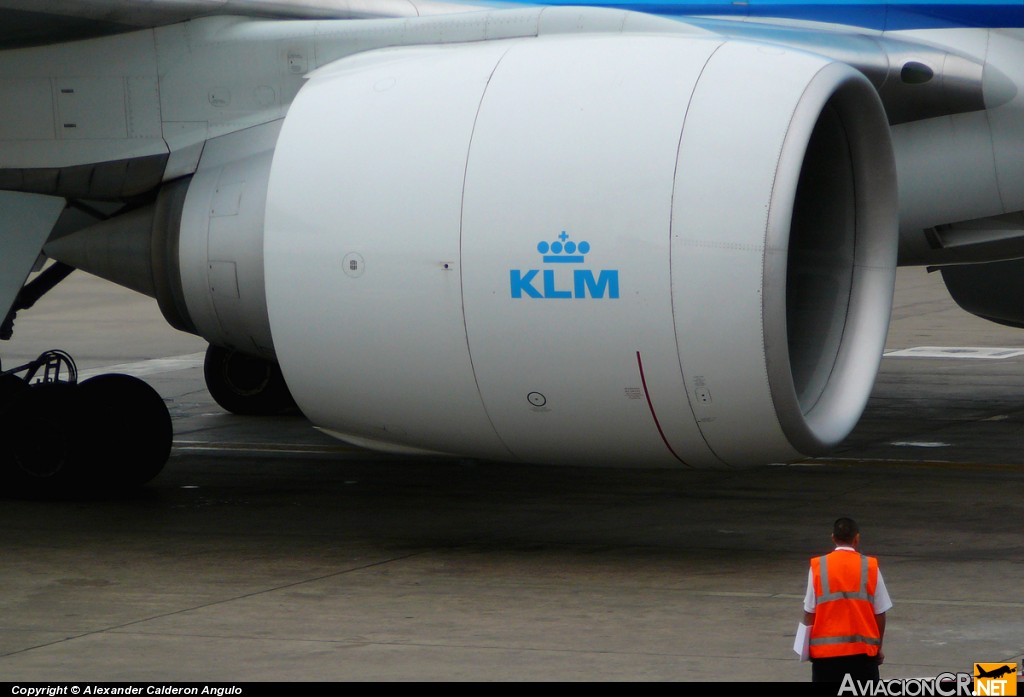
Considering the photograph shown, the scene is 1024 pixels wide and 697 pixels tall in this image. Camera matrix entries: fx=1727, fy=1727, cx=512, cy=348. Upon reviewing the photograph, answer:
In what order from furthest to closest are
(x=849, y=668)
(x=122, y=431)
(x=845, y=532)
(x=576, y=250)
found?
(x=122, y=431), (x=576, y=250), (x=845, y=532), (x=849, y=668)

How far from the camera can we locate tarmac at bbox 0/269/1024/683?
6.96m

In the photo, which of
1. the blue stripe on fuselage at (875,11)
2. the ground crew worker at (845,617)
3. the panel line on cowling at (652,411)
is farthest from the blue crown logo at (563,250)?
the blue stripe on fuselage at (875,11)

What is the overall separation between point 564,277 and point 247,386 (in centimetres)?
772

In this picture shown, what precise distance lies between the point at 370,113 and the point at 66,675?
10.6ft

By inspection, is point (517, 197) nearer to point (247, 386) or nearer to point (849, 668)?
point (849, 668)

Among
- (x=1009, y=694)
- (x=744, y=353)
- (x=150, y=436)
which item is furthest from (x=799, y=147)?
(x=150, y=436)

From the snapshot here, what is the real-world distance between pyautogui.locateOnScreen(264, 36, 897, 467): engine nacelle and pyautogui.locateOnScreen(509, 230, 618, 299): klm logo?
0.01 m

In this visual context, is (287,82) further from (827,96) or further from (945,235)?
(945,235)

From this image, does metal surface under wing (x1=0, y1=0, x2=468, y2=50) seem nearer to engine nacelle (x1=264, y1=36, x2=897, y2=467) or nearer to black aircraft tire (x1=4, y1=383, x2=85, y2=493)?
engine nacelle (x1=264, y1=36, x2=897, y2=467)

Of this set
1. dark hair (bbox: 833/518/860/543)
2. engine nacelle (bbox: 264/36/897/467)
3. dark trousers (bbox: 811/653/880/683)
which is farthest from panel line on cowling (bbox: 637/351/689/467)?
dark trousers (bbox: 811/653/880/683)

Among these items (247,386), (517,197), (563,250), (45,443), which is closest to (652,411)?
(563,250)

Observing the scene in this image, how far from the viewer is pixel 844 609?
5.83 metres

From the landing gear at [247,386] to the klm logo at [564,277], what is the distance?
7413 millimetres

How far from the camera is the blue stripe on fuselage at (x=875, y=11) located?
33.8ft
